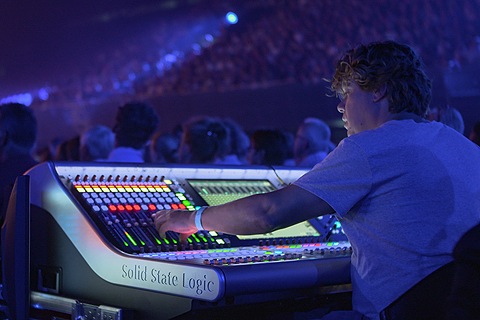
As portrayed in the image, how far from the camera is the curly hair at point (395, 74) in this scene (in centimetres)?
146

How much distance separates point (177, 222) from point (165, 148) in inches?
130

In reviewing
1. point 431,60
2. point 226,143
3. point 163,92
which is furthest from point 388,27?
point 226,143

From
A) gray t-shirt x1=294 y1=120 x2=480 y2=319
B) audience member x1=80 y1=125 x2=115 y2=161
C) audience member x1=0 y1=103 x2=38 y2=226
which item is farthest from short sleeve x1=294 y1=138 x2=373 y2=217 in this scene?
audience member x1=80 y1=125 x2=115 y2=161

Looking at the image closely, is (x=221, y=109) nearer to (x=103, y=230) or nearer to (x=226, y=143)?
(x=226, y=143)

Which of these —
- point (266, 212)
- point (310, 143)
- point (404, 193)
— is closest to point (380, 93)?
point (404, 193)

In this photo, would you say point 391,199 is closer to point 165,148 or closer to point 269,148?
point 269,148

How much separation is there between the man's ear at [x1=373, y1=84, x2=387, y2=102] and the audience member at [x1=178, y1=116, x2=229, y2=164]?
2126 mm

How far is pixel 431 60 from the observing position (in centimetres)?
858

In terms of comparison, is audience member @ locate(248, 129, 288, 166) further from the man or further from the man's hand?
the man

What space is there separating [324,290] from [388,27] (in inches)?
353

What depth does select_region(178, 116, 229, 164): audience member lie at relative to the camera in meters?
3.53

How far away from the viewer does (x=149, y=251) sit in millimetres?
1650

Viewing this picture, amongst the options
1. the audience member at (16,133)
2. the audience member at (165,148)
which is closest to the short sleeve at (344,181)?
the audience member at (16,133)

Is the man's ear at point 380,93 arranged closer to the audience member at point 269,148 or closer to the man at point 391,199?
the man at point 391,199
